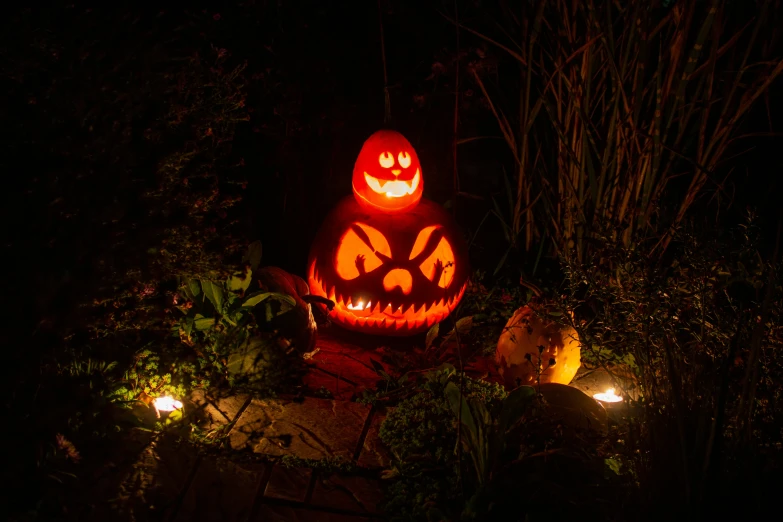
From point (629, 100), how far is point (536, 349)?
1468 millimetres

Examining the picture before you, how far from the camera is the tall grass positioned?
3.01 metres

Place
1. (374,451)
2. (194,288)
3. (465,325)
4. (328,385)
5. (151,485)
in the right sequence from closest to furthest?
(151,485), (374,451), (194,288), (328,385), (465,325)

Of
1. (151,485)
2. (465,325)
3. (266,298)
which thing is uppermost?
(465,325)

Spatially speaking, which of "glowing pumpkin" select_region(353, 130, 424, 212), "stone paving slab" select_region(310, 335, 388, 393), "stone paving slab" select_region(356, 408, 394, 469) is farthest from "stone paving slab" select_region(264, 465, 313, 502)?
"glowing pumpkin" select_region(353, 130, 424, 212)

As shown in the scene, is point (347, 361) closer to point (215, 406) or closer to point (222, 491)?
point (215, 406)

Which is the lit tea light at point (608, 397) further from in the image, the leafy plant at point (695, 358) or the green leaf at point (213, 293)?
the green leaf at point (213, 293)

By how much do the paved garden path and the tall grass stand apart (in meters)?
1.53

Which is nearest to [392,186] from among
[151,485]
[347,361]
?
[347,361]

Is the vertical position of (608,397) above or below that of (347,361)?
below

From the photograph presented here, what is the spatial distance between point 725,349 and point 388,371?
172 centimetres

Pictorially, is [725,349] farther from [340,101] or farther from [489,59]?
[340,101]

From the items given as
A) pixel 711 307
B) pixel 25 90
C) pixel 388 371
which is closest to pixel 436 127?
pixel 388 371

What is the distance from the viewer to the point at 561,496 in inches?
88.8

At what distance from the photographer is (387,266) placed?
365cm
